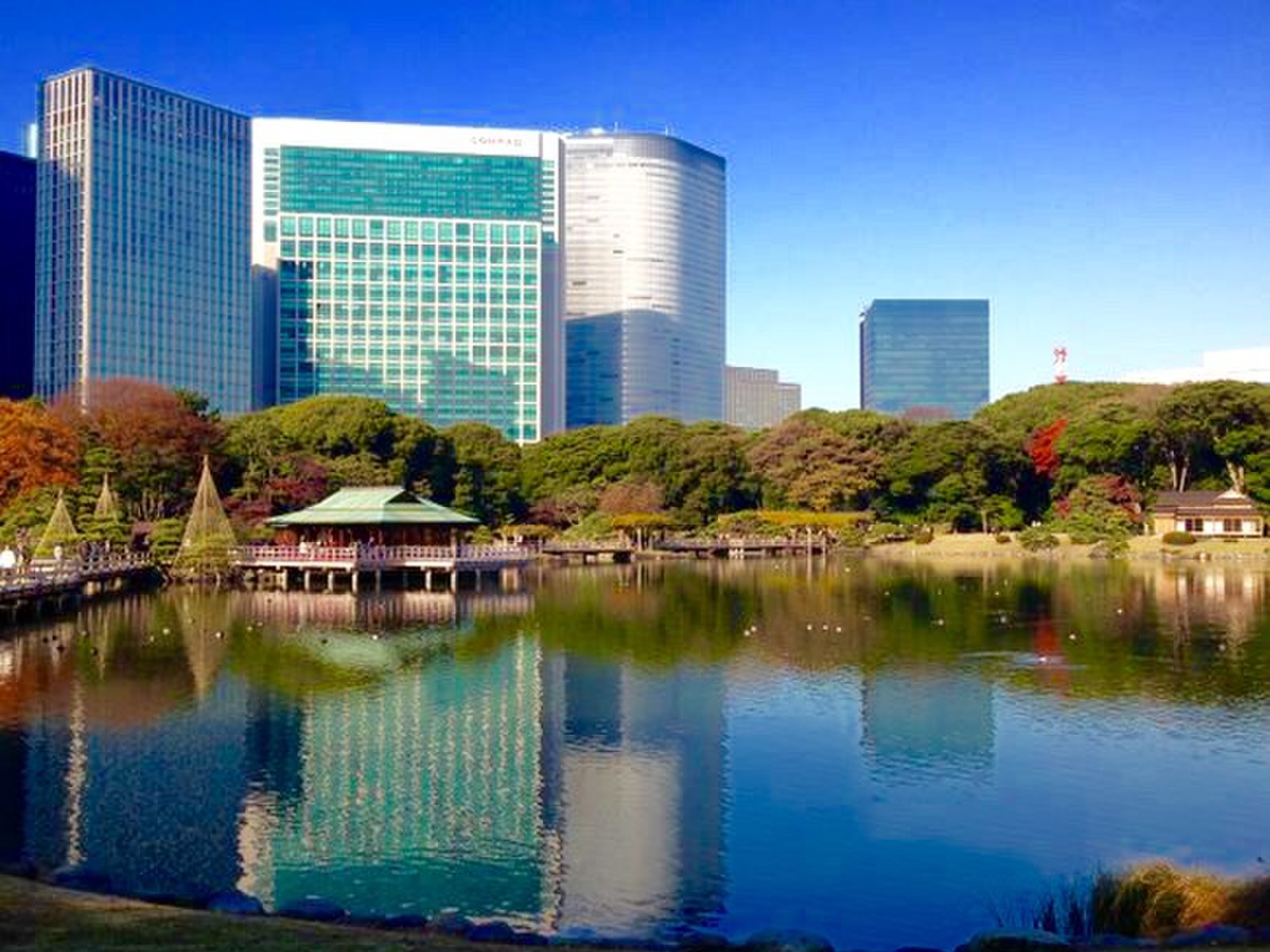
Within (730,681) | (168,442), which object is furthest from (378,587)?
(730,681)

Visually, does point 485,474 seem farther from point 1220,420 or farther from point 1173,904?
point 1173,904

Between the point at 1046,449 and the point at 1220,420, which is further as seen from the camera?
the point at 1046,449

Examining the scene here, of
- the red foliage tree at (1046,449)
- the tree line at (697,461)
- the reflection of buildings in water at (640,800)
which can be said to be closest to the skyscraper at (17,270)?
the tree line at (697,461)

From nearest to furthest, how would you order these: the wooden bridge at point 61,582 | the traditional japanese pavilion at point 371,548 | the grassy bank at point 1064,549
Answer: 1. the wooden bridge at point 61,582
2. the traditional japanese pavilion at point 371,548
3. the grassy bank at point 1064,549

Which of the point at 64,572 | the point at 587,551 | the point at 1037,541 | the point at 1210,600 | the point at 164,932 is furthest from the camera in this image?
the point at 1037,541

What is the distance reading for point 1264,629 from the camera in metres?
38.4

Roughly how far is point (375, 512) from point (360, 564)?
3.26 m

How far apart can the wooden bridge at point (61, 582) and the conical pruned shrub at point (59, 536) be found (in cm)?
114

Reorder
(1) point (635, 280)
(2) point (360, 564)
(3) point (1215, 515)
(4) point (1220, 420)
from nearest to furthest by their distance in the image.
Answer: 1. (2) point (360, 564)
2. (3) point (1215, 515)
3. (4) point (1220, 420)
4. (1) point (635, 280)

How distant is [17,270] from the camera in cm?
11888

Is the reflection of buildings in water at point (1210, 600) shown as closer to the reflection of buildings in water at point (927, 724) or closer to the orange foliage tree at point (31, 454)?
the reflection of buildings in water at point (927, 724)

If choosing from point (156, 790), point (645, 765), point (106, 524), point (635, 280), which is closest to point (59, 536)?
point (106, 524)

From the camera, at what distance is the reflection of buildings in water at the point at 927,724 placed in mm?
21281

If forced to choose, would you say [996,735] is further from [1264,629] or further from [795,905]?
[1264,629]
